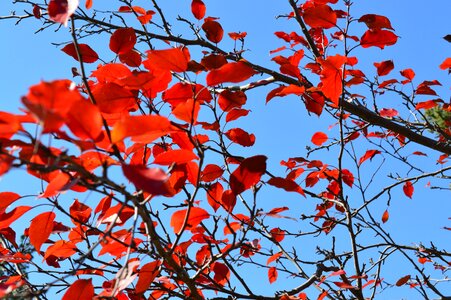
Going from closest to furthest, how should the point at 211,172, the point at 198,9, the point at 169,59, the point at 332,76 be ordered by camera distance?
the point at 169,59 < the point at 211,172 < the point at 332,76 < the point at 198,9

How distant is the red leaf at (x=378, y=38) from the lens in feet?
5.95

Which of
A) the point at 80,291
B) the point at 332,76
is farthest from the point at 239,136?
the point at 80,291

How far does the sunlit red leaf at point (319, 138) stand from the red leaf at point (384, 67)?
41 cm

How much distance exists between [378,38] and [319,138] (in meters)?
0.76

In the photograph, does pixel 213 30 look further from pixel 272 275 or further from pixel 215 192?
pixel 272 275

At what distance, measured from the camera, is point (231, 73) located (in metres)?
1.03

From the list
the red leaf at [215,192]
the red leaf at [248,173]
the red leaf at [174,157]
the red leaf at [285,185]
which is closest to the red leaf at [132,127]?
the red leaf at [174,157]

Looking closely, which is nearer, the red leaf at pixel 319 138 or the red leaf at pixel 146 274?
the red leaf at pixel 146 274

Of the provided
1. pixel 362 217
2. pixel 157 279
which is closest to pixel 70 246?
pixel 157 279

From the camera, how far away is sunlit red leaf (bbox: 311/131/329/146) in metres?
2.47

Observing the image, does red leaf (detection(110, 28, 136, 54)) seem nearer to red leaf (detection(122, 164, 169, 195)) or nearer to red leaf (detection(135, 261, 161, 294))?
red leaf (detection(135, 261, 161, 294))

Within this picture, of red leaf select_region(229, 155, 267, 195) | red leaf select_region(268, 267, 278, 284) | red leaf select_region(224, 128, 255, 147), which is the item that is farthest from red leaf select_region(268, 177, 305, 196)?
red leaf select_region(268, 267, 278, 284)

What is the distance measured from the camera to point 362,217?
236 cm

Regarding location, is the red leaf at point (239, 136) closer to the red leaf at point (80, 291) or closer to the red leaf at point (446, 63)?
the red leaf at point (80, 291)
